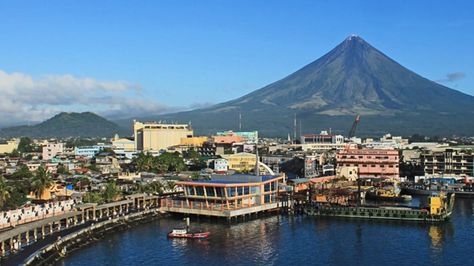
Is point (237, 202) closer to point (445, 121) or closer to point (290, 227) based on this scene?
point (290, 227)

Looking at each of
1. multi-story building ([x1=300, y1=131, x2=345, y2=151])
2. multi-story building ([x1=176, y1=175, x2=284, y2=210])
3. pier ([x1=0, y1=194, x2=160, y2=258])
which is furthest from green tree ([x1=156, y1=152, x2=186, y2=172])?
multi-story building ([x1=300, y1=131, x2=345, y2=151])

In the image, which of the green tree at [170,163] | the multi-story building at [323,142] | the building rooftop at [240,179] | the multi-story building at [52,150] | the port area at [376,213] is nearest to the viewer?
the port area at [376,213]

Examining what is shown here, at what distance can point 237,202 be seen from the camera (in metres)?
34.9

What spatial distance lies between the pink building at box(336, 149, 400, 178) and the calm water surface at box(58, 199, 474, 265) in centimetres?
2055

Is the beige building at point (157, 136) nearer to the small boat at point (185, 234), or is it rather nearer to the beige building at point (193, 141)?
the beige building at point (193, 141)

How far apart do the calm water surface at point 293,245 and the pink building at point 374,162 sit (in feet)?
67.4

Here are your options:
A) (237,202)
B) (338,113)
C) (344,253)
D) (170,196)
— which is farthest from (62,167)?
(338,113)

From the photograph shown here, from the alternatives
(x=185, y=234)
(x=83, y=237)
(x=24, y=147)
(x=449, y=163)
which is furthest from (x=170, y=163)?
(x=24, y=147)

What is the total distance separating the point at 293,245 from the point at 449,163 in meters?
33.9

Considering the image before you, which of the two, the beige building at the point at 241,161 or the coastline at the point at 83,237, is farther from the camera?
the beige building at the point at 241,161

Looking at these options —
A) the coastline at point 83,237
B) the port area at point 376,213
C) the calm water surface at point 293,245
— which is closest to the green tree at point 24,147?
the coastline at point 83,237

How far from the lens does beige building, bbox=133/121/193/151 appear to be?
9931cm

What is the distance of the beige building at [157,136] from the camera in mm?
99312

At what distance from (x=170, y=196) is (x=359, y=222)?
1329cm
